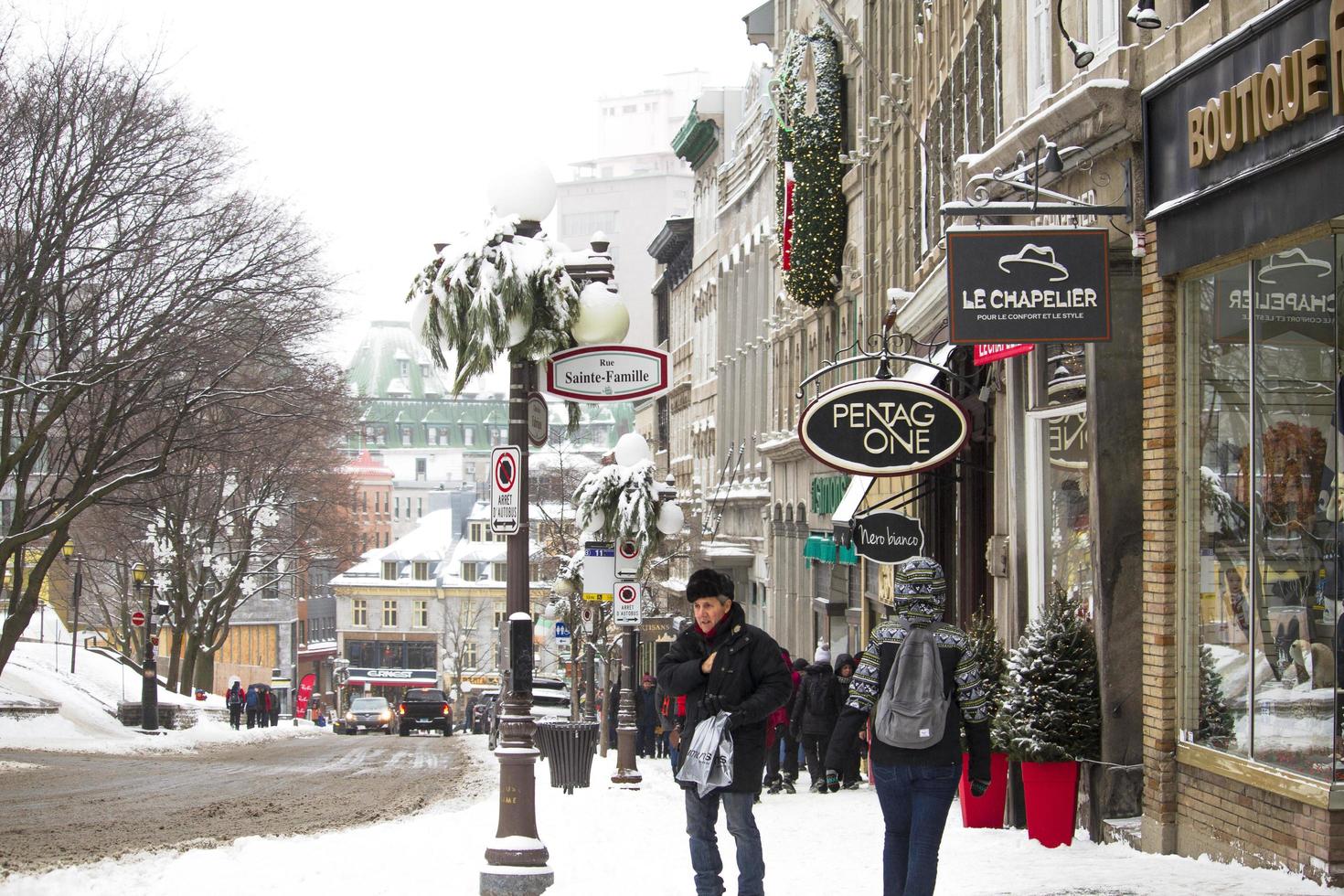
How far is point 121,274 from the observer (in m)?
31.1

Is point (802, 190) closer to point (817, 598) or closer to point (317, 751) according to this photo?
point (817, 598)

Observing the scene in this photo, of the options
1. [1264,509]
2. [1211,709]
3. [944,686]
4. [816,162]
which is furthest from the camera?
[816,162]

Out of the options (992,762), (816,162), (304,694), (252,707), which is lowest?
(304,694)

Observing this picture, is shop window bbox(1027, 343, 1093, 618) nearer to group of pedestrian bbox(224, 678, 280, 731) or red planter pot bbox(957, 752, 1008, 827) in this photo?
red planter pot bbox(957, 752, 1008, 827)

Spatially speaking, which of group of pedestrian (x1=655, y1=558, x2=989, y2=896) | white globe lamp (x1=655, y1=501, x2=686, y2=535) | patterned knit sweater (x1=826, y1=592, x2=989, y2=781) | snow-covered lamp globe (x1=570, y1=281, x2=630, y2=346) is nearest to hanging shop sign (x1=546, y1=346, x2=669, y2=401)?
snow-covered lamp globe (x1=570, y1=281, x2=630, y2=346)

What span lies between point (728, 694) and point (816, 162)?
2575 cm

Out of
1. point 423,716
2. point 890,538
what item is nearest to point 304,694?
point 423,716

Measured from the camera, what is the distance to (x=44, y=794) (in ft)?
79.2

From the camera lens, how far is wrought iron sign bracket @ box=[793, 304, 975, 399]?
17312 millimetres

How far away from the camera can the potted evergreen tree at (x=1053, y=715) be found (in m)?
12.4

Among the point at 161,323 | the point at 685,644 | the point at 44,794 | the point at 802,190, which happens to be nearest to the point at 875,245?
the point at 802,190

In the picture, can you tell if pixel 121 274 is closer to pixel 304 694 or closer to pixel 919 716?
pixel 919 716

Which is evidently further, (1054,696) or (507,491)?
(507,491)

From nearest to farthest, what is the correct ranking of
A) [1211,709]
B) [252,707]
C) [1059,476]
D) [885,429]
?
[1211,709] < [1059,476] < [885,429] < [252,707]
